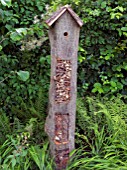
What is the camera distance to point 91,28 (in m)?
3.53

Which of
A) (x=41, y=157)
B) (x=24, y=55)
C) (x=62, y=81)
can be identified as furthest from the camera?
(x=24, y=55)

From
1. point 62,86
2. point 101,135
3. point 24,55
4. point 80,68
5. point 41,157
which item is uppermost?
point 24,55

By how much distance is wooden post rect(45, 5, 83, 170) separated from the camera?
2414 mm

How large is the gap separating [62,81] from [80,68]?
45.2 inches

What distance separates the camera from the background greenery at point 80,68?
3.11m

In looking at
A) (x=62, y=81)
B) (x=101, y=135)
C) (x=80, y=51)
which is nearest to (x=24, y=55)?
(x=80, y=51)

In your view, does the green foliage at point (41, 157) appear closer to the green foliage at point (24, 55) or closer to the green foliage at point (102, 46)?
the green foliage at point (24, 55)

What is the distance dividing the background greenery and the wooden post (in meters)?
0.34

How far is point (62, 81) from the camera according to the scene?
2.53 metres

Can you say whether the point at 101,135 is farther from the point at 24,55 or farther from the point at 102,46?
the point at 24,55

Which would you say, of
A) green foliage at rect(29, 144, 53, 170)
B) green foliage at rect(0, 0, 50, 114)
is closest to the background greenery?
green foliage at rect(0, 0, 50, 114)

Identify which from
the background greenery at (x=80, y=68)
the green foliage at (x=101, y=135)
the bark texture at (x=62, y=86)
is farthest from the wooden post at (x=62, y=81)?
the background greenery at (x=80, y=68)

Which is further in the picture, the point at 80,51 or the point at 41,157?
the point at 80,51

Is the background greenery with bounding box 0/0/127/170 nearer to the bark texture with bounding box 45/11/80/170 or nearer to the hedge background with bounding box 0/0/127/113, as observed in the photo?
the hedge background with bounding box 0/0/127/113
